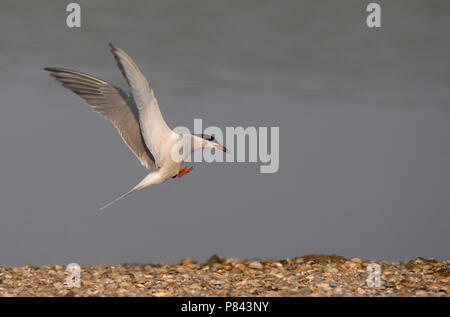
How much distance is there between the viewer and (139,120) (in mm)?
7559

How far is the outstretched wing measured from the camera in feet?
21.4

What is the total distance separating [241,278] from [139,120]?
2.38m

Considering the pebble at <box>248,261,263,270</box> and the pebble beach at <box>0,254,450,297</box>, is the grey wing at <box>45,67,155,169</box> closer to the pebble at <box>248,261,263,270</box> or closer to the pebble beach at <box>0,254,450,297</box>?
the pebble beach at <box>0,254,450,297</box>

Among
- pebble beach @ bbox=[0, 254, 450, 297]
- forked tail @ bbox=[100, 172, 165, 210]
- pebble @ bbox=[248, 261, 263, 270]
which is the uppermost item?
forked tail @ bbox=[100, 172, 165, 210]

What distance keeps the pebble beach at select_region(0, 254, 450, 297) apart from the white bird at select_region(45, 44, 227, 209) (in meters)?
1.25

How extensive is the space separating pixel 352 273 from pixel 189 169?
8.73 ft

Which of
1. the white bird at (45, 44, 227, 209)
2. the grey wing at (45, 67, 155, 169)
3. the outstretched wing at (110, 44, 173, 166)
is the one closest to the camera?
the outstretched wing at (110, 44, 173, 166)

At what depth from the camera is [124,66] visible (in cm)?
655

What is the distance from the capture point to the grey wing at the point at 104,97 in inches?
302

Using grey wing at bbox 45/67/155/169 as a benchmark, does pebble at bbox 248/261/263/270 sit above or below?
below

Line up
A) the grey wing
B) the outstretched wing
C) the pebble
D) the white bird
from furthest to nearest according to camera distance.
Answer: the pebble
the grey wing
the white bird
the outstretched wing

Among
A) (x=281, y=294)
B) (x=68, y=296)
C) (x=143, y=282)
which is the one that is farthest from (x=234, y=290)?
(x=68, y=296)

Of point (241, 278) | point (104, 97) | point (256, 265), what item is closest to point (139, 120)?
point (104, 97)

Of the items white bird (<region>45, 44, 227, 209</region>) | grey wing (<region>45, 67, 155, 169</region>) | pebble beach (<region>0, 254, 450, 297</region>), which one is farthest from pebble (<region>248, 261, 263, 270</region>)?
grey wing (<region>45, 67, 155, 169</region>)
